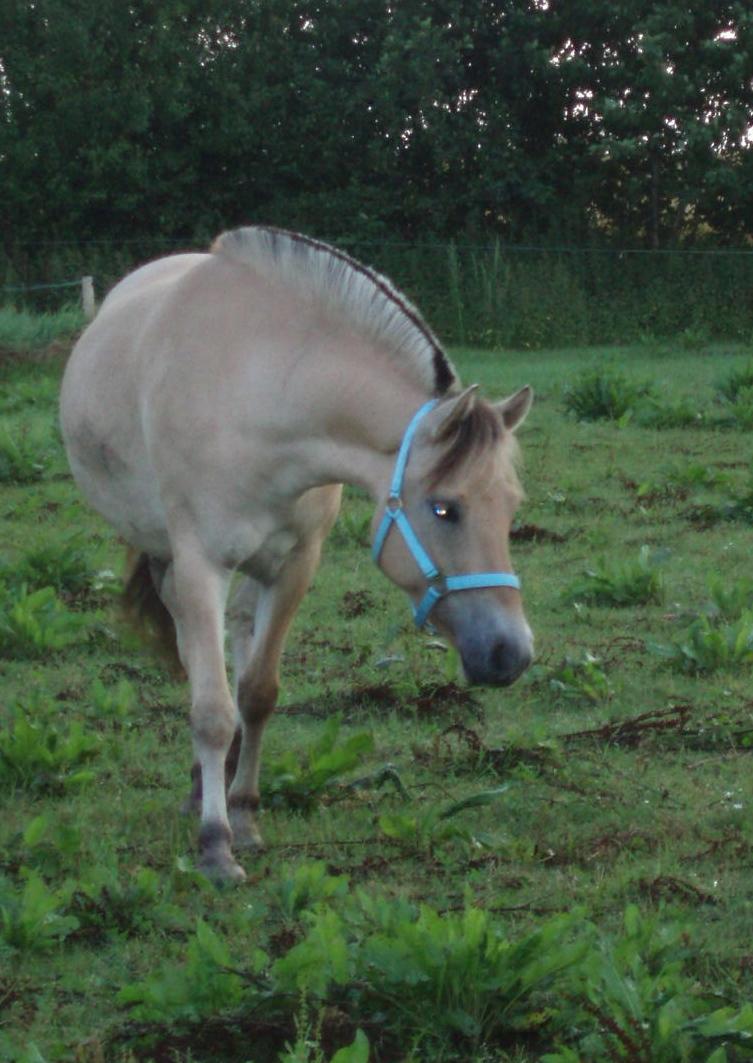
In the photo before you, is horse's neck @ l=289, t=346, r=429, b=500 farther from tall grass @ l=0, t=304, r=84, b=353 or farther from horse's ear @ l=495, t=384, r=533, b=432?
tall grass @ l=0, t=304, r=84, b=353

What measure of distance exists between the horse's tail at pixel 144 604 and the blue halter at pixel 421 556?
1.56 meters

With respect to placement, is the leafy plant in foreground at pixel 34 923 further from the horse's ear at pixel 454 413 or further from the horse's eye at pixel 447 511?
the horse's ear at pixel 454 413

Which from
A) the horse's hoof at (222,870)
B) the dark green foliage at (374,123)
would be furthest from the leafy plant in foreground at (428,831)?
the dark green foliage at (374,123)

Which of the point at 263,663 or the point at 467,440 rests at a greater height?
the point at 467,440

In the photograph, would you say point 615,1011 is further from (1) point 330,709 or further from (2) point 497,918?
(1) point 330,709

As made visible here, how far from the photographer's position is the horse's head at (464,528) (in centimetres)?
390

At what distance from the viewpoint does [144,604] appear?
556 centimetres

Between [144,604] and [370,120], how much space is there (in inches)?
934

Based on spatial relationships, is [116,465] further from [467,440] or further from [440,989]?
[440,989]

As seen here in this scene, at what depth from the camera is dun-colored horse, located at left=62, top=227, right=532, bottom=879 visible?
157 inches

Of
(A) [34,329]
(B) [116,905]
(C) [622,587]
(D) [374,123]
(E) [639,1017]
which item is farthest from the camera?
(D) [374,123]

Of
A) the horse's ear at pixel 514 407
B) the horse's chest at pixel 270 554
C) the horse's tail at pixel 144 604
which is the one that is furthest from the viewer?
the horse's tail at pixel 144 604

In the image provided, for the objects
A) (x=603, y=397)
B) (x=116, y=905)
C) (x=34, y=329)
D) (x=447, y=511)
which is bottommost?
(x=603, y=397)

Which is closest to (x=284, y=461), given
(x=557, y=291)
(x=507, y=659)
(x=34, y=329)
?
(x=507, y=659)
